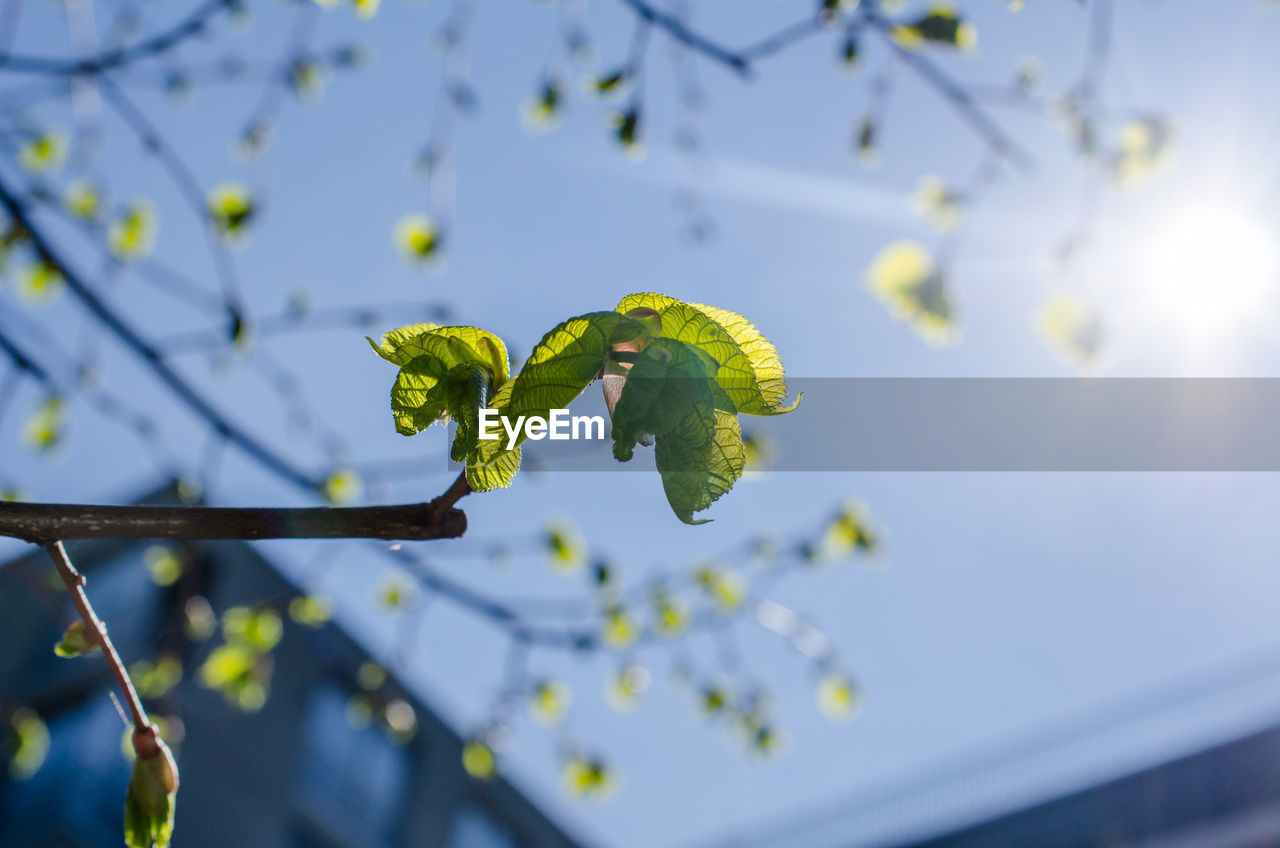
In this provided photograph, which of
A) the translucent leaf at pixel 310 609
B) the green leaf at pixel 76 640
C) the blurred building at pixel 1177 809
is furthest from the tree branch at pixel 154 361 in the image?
the blurred building at pixel 1177 809

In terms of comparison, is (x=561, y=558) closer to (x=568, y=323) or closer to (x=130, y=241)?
(x=130, y=241)

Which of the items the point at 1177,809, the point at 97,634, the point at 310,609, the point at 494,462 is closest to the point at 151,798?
the point at 97,634

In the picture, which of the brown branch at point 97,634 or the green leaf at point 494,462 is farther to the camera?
the brown branch at point 97,634

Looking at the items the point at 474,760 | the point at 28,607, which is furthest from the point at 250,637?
the point at 28,607

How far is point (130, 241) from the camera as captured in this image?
306 centimetres

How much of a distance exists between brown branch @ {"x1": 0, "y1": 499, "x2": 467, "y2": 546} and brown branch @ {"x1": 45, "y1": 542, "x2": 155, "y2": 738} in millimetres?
47

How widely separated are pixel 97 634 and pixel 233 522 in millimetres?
256

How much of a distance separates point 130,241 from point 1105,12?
9.89ft

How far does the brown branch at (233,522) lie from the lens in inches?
26.9

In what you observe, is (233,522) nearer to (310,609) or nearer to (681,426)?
(681,426)

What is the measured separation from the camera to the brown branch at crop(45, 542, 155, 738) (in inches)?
30.3

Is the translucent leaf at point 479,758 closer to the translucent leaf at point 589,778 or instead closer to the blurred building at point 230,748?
the translucent leaf at point 589,778

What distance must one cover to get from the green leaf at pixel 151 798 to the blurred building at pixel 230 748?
8.98 m

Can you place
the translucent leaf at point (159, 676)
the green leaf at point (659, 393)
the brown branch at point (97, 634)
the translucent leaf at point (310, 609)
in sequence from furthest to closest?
the translucent leaf at point (310, 609)
the translucent leaf at point (159, 676)
the brown branch at point (97, 634)
the green leaf at point (659, 393)
